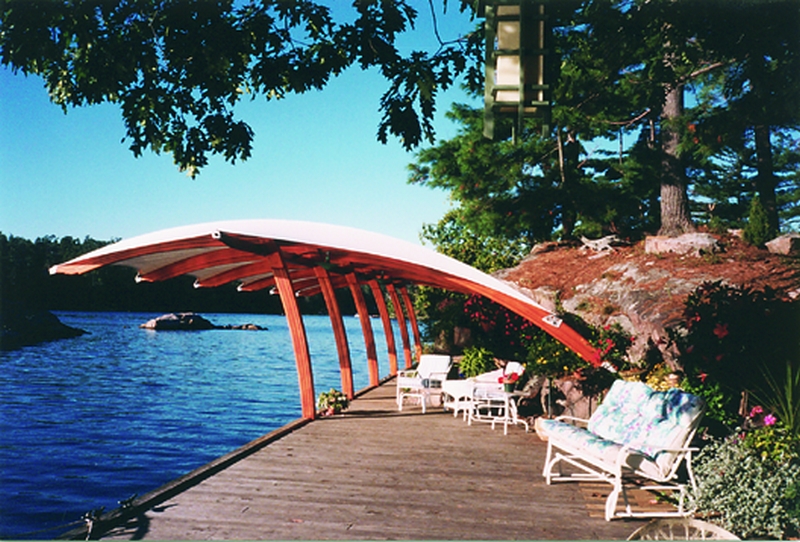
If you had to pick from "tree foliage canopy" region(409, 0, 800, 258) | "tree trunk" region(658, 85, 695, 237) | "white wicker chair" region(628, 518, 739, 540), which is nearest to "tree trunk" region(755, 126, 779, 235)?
"tree foliage canopy" region(409, 0, 800, 258)

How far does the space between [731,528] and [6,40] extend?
5.60 meters

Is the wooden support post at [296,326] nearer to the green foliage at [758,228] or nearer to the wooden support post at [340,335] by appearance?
the wooden support post at [340,335]

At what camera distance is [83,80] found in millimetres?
4715

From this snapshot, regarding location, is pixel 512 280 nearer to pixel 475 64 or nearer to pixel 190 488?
pixel 475 64

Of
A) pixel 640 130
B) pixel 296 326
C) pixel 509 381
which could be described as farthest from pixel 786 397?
pixel 640 130

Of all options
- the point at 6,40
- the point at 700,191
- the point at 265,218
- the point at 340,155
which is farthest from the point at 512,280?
the point at 700,191

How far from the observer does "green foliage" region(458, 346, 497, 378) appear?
439 inches

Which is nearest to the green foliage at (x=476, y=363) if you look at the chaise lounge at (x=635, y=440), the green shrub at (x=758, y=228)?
the green shrub at (x=758, y=228)

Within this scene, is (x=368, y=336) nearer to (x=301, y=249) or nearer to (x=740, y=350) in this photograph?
(x=301, y=249)

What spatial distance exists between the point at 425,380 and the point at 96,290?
7048 centimetres

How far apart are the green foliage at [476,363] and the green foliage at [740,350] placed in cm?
532

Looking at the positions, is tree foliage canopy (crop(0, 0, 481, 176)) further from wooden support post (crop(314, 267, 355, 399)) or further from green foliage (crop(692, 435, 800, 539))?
wooden support post (crop(314, 267, 355, 399))

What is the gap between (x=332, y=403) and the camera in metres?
9.01

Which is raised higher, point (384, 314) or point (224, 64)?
point (224, 64)
